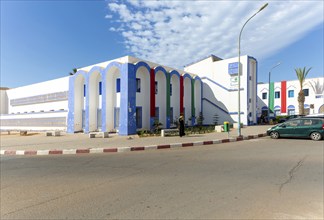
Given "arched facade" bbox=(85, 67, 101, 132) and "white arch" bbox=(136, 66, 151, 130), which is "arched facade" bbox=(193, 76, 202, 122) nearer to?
"white arch" bbox=(136, 66, 151, 130)

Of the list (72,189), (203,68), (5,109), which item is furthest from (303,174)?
(5,109)

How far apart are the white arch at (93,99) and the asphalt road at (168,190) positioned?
49.6 feet

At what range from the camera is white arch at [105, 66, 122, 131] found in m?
20.6

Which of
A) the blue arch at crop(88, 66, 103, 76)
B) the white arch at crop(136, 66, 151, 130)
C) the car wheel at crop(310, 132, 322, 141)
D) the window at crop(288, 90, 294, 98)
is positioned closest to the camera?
the car wheel at crop(310, 132, 322, 141)

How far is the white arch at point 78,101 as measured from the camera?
2364 centimetres

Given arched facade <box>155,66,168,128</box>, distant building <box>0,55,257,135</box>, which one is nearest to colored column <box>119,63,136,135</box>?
distant building <box>0,55,257,135</box>

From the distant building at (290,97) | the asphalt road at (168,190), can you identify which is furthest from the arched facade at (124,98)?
the distant building at (290,97)

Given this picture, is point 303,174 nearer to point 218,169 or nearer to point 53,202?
point 218,169

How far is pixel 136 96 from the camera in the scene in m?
20.2

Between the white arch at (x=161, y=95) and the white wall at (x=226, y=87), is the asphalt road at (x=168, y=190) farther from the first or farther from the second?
the white wall at (x=226, y=87)

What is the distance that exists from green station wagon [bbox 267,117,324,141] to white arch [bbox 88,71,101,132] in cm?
1716

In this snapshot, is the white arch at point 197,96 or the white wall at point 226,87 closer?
the white wall at point 226,87

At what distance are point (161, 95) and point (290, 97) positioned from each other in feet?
94.4

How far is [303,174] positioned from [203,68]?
26633mm
